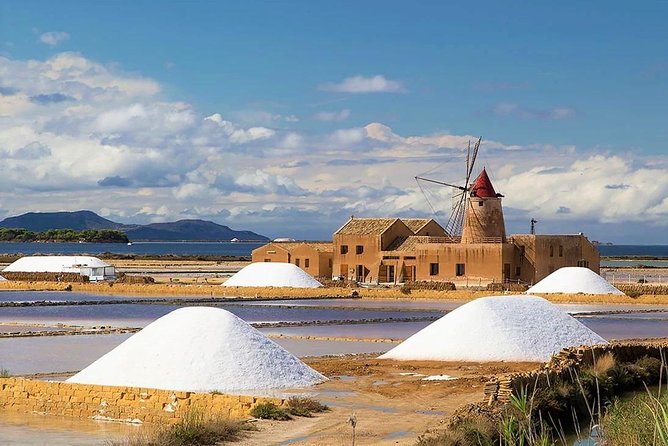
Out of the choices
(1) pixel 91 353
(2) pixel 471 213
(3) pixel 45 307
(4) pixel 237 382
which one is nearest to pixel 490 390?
(4) pixel 237 382

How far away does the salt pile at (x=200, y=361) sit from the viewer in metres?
10.9

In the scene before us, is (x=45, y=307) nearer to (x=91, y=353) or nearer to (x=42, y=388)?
(x=91, y=353)

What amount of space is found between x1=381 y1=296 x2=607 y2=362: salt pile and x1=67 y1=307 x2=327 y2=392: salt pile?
108 inches

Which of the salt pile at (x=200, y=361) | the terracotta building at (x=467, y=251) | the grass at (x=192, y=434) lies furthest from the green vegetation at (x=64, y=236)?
the grass at (x=192, y=434)

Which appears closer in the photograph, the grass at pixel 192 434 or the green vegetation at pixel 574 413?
the green vegetation at pixel 574 413

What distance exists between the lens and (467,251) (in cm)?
3412

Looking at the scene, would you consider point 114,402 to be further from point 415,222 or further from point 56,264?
point 56,264

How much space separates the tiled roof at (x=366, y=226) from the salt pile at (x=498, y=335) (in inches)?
868

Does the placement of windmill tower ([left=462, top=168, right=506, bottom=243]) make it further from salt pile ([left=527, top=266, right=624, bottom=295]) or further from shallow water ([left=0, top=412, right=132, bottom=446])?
shallow water ([left=0, top=412, right=132, bottom=446])

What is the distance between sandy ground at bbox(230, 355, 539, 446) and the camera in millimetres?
8578

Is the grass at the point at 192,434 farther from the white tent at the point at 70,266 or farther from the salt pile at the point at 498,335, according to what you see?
the white tent at the point at 70,266

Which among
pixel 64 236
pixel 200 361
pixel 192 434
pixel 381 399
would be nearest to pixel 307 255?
pixel 200 361

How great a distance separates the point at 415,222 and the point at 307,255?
4468 millimetres

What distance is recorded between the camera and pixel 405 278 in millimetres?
36344
